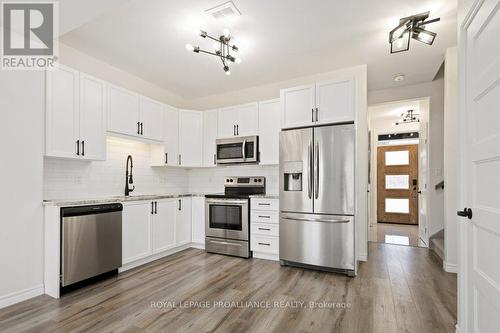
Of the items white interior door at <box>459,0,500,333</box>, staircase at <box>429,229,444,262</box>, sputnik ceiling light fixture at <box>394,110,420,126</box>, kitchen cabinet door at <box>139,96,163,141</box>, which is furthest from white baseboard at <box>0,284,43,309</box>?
sputnik ceiling light fixture at <box>394,110,420,126</box>

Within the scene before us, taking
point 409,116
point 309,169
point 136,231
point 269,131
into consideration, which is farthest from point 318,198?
point 409,116

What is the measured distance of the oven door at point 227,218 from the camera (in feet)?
12.3

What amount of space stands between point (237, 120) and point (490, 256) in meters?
3.55

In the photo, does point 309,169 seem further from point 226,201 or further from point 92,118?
point 92,118

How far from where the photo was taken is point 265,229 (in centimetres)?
363

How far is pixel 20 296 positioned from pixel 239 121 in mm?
3445

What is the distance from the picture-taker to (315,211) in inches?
123

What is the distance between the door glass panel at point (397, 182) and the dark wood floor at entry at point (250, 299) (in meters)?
3.72

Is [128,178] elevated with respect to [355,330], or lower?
elevated

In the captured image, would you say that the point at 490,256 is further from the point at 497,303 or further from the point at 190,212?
the point at 190,212

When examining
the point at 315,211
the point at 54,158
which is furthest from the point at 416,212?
the point at 54,158

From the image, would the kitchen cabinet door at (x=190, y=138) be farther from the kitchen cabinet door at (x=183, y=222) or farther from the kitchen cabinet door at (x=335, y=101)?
the kitchen cabinet door at (x=335, y=101)

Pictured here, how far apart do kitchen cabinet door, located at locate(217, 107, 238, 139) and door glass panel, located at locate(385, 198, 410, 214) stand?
5171 mm

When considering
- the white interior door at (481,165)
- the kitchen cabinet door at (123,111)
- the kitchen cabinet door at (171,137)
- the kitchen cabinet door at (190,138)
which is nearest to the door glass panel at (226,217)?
the kitchen cabinet door at (190,138)
